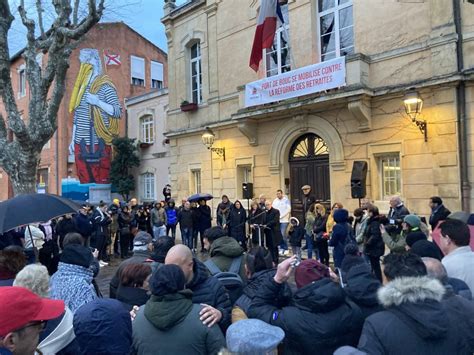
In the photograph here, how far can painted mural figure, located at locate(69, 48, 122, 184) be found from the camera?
2595cm

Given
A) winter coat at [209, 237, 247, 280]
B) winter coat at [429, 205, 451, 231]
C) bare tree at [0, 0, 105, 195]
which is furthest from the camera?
bare tree at [0, 0, 105, 195]

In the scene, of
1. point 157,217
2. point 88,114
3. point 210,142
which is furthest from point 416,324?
point 88,114

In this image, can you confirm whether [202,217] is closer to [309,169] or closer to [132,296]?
[309,169]

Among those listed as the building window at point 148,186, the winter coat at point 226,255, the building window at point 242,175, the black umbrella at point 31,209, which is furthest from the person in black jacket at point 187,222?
the building window at point 148,186

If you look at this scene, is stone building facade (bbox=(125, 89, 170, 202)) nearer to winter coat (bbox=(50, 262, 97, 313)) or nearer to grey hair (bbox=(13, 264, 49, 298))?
winter coat (bbox=(50, 262, 97, 313))

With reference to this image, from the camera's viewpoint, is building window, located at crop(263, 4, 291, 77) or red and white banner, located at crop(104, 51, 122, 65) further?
red and white banner, located at crop(104, 51, 122, 65)

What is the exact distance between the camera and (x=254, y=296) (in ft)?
9.17

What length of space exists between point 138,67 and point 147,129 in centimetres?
635

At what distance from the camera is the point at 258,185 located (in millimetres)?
14773

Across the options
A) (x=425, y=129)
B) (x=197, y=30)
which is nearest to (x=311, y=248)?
(x=425, y=129)

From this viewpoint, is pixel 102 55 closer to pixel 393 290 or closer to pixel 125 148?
pixel 125 148

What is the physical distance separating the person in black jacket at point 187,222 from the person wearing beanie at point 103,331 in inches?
417

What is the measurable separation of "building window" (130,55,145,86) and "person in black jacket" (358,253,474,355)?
95.0 ft

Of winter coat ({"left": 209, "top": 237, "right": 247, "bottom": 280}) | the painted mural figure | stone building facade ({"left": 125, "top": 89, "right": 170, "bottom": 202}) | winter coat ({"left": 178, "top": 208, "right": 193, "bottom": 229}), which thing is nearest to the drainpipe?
winter coat ({"left": 178, "top": 208, "right": 193, "bottom": 229})
